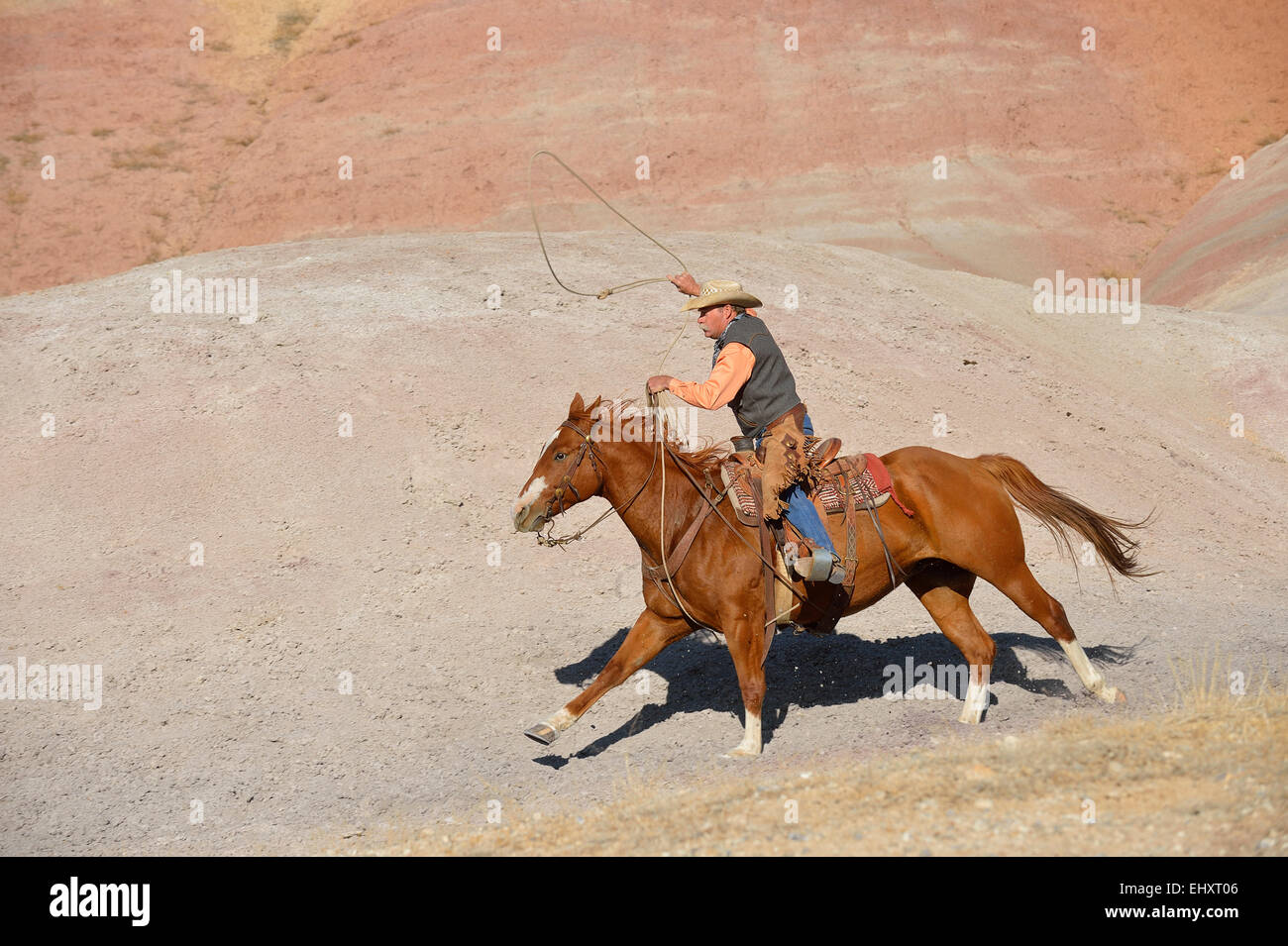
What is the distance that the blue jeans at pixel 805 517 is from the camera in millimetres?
8250

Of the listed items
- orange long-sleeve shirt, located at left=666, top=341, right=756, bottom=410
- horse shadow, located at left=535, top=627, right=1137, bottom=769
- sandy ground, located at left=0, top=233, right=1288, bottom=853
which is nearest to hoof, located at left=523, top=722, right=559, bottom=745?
sandy ground, located at left=0, top=233, right=1288, bottom=853

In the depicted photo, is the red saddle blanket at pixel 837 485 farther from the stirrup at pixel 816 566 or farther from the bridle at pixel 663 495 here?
the stirrup at pixel 816 566

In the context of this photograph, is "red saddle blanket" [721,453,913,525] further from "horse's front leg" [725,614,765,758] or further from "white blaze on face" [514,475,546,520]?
"white blaze on face" [514,475,546,520]

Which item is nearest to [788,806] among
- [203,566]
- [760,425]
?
[760,425]

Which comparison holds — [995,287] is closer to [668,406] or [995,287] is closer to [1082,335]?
[1082,335]

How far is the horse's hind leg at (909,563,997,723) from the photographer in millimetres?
8727

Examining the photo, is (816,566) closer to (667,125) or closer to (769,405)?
(769,405)

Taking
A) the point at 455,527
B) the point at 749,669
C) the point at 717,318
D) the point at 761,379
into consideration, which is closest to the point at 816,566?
the point at 749,669

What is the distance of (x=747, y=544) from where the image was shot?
8250 millimetres

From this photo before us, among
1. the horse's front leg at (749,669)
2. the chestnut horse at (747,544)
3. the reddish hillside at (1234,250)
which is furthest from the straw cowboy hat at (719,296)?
the reddish hillside at (1234,250)

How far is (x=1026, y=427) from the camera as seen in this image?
691 inches

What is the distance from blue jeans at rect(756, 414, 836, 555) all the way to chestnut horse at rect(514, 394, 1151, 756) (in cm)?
17

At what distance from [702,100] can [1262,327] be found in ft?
86.6

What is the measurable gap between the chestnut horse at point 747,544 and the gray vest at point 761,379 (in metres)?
0.51
